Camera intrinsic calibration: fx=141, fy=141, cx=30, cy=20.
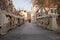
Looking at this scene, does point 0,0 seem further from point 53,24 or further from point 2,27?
point 2,27

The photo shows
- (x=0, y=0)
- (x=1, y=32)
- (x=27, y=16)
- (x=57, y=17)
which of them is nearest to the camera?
(x=1, y=32)

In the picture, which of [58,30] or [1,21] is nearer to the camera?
[1,21]

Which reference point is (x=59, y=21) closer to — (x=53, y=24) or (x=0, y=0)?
(x=53, y=24)

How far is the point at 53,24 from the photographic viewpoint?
32.0 feet

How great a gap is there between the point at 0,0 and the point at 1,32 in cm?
817

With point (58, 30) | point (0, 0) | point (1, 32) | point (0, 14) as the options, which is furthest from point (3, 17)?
point (0, 0)

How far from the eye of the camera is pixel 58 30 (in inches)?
339

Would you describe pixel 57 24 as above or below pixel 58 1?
below

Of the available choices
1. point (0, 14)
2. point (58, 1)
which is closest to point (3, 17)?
point (0, 14)

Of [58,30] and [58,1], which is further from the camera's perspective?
[58,1]

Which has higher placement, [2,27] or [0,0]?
[0,0]

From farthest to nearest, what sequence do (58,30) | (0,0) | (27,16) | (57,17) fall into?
(27,16), (0,0), (57,17), (58,30)

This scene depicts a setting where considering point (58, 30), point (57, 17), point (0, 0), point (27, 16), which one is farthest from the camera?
point (27, 16)

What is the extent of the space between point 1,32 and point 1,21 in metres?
0.59
